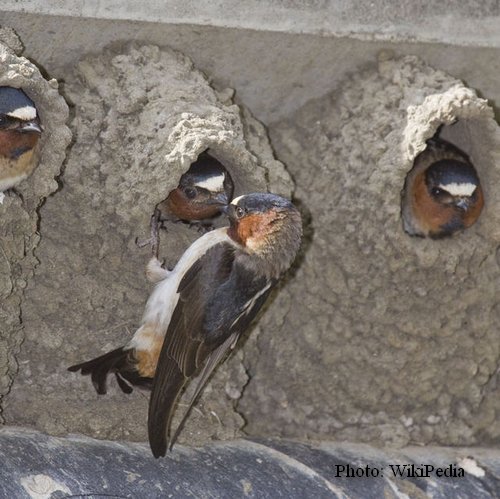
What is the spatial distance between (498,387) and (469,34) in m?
1.63

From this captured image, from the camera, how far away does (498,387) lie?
678 cm

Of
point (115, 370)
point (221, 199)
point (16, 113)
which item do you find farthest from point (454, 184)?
point (16, 113)

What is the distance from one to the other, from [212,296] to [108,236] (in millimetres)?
613

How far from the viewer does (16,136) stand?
543 centimetres

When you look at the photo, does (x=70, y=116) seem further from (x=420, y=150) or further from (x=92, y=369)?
(x=420, y=150)

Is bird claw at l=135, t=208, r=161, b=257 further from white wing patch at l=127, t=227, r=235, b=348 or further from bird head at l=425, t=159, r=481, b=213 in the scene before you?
bird head at l=425, t=159, r=481, b=213

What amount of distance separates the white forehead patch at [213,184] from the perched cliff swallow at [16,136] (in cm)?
73

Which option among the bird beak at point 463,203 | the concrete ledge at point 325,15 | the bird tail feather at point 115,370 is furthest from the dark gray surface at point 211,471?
the concrete ledge at point 325,15

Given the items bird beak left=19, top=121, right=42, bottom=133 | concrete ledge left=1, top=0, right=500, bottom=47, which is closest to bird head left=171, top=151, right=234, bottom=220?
concrete ledge left=1, top=0, right=500, bottom=47

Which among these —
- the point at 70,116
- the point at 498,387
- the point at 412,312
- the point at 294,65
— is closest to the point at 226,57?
the point at 294,65

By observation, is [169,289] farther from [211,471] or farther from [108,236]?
[211,471]

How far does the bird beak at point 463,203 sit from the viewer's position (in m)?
6.26

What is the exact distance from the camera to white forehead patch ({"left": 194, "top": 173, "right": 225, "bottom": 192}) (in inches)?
233

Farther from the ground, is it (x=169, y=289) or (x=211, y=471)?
(x=169, y=289)
